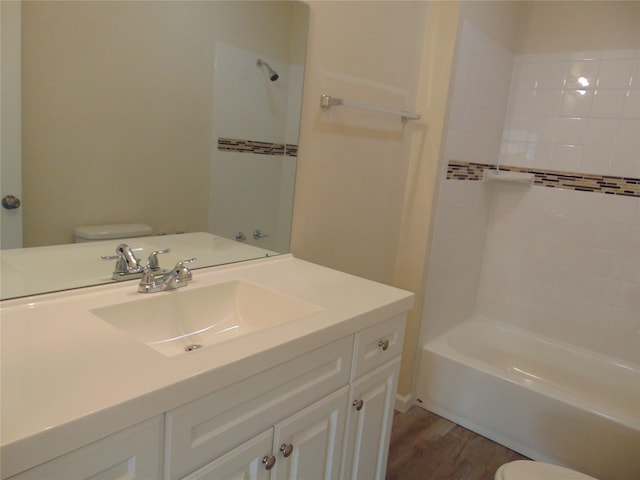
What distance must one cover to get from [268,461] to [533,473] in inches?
35.0

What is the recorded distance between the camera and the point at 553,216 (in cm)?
255

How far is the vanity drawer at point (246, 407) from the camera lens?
0.80 metres

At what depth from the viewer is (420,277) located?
7.34 ft

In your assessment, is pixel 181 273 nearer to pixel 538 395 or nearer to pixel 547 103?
pixel 538 395

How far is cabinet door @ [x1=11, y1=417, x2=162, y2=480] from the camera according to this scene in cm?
64

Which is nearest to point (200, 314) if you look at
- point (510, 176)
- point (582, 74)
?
point (510, 176)

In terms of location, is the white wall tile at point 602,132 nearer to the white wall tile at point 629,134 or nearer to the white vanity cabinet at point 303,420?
the white wall tile at point 629,134

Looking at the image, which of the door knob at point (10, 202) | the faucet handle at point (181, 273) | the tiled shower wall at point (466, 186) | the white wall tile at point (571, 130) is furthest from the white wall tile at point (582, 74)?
the door knob at point (10, 202)

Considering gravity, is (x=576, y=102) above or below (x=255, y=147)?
above

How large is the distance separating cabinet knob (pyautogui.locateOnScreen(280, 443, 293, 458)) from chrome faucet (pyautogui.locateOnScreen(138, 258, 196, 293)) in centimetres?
51

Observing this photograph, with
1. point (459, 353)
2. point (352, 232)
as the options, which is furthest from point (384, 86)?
point (459, 353)

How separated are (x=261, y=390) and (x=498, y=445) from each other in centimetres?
165

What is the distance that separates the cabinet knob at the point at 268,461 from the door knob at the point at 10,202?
0.82 m

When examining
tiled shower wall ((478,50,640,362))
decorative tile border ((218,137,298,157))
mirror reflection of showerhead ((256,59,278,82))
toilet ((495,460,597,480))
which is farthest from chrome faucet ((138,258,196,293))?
tiled shower wall ((478,50,640,362))
